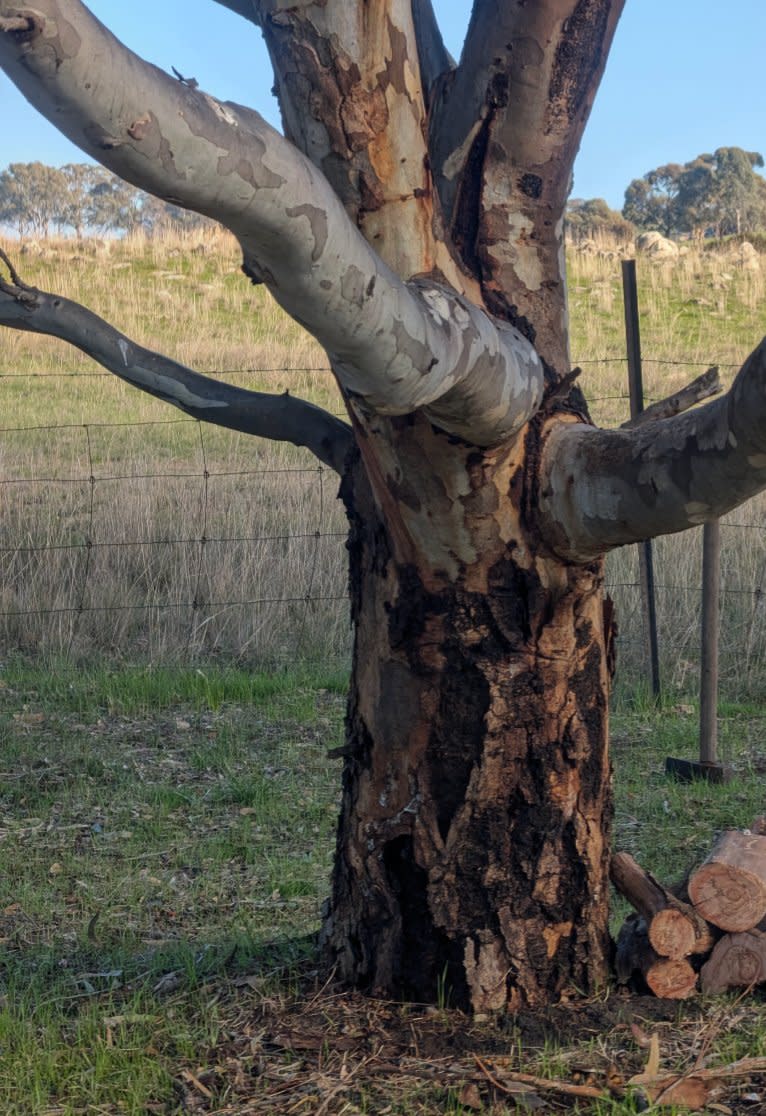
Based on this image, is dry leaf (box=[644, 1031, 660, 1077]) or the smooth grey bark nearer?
the smooth grey bark

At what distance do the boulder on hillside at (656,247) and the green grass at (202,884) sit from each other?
17897 millimetres

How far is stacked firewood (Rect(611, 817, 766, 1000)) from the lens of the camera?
291cm

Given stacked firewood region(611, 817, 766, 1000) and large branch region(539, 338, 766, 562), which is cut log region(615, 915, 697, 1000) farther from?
large branch region(539, 338, 766, 562)

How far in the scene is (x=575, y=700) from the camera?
2801 millimetres

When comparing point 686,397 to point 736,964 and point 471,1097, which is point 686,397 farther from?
point 471,1097

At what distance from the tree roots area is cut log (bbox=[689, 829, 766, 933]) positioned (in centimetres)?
20

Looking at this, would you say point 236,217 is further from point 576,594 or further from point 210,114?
point 576,594

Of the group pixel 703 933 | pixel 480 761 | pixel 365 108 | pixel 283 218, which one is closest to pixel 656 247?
pixel 703 933

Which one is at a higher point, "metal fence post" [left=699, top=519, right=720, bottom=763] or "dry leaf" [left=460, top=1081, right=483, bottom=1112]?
"metal fence post" [left=699, top=519, right=720, bottom=763]

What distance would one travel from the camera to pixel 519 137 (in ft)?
8.64

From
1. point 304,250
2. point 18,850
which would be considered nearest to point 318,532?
point 18,850

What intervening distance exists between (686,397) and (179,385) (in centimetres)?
131

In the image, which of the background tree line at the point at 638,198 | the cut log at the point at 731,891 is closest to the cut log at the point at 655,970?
the cut log at the point at 731,891

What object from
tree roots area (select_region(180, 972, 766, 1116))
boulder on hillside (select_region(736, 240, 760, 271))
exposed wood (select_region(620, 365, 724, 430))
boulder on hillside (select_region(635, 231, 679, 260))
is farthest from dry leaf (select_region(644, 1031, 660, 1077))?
boulder on hillside (select_region(635, 231, 679, 260))
